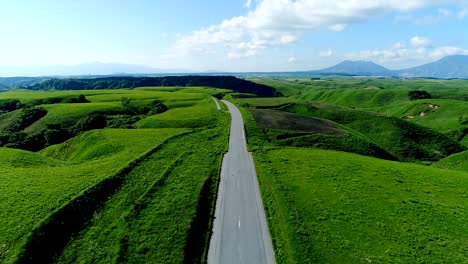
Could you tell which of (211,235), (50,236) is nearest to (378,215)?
(211,235)

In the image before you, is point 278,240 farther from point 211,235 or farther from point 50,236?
point 50,236

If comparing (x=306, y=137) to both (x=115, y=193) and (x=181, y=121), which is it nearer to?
(x=181, y=121)

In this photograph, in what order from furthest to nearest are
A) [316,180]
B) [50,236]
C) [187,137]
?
[187,137], [316,180], [50,236]

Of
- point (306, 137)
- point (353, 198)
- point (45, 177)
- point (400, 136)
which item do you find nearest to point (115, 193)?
point (45, 177)

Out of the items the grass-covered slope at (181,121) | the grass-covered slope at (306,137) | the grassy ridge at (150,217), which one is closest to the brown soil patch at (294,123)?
the grass-covered slope at (306,137)

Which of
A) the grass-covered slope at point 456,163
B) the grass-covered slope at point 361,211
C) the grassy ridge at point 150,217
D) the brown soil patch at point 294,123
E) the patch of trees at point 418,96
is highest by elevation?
the patch of trees at point 418,96

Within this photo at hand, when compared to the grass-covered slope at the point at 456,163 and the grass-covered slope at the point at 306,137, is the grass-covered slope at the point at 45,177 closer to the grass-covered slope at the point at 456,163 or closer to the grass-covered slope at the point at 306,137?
the grass-covered slope at the point at 306,137
